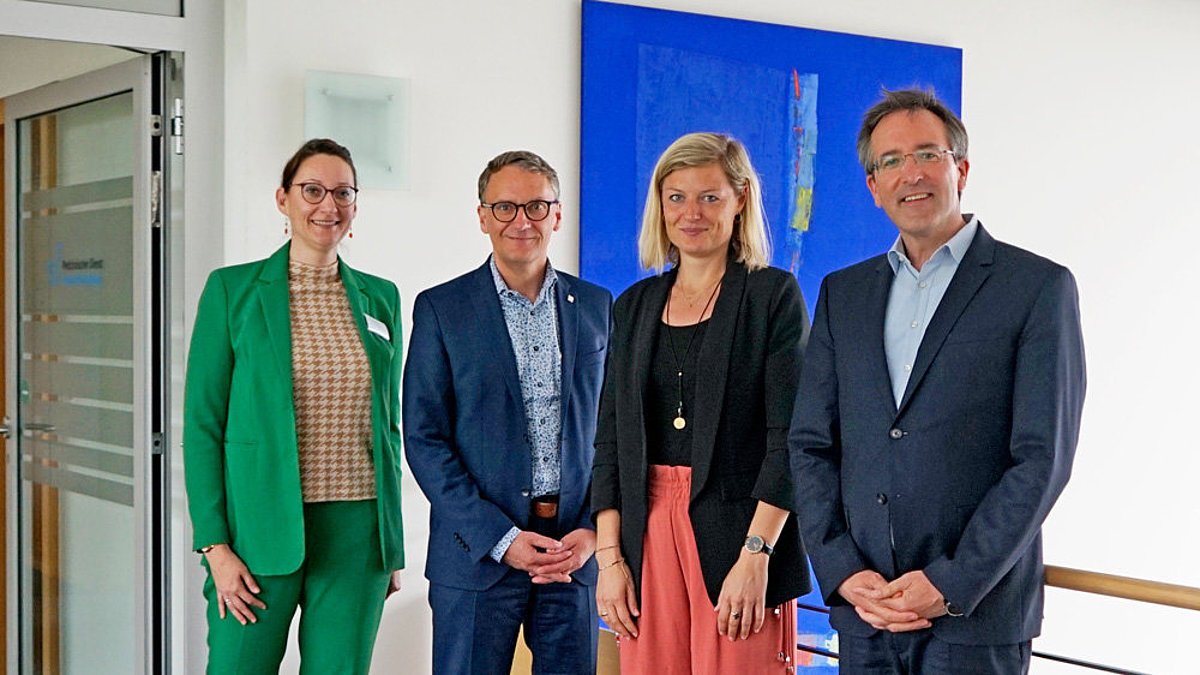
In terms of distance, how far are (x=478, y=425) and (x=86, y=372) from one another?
1667mm

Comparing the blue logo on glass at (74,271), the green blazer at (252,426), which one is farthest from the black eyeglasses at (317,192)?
the blue logo on glass at (74,271)

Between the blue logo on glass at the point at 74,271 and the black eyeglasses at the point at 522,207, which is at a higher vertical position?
the black eyeglasses at the point at 522,207

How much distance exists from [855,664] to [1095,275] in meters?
4.01

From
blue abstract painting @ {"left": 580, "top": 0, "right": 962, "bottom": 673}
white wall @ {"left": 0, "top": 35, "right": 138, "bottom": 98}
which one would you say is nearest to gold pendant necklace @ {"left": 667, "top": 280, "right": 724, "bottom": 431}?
blue abstract painting @ {"left": 580, "top": 0, "right": 962, "bottom": 673}

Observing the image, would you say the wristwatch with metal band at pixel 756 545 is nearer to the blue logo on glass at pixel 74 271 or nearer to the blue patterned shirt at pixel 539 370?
the blue patterned shirt at pixel 539 370

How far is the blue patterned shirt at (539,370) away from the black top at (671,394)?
34cm

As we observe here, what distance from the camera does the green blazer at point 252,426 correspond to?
2.83 meters

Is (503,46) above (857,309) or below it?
above

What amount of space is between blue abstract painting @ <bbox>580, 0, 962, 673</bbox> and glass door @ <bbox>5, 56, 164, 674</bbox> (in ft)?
4.78

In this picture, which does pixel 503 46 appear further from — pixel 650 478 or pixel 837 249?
pixel 650 478

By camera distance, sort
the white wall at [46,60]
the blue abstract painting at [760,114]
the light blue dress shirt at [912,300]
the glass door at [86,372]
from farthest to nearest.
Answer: the blue abstract painting at [760,114], the glass door at [86,372], the white wall at [46,60], the light blue dress shirt at [912,300]

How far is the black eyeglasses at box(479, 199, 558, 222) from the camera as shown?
292cm

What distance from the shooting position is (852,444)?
241 cm

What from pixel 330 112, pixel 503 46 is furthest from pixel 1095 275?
pixel 330 112
